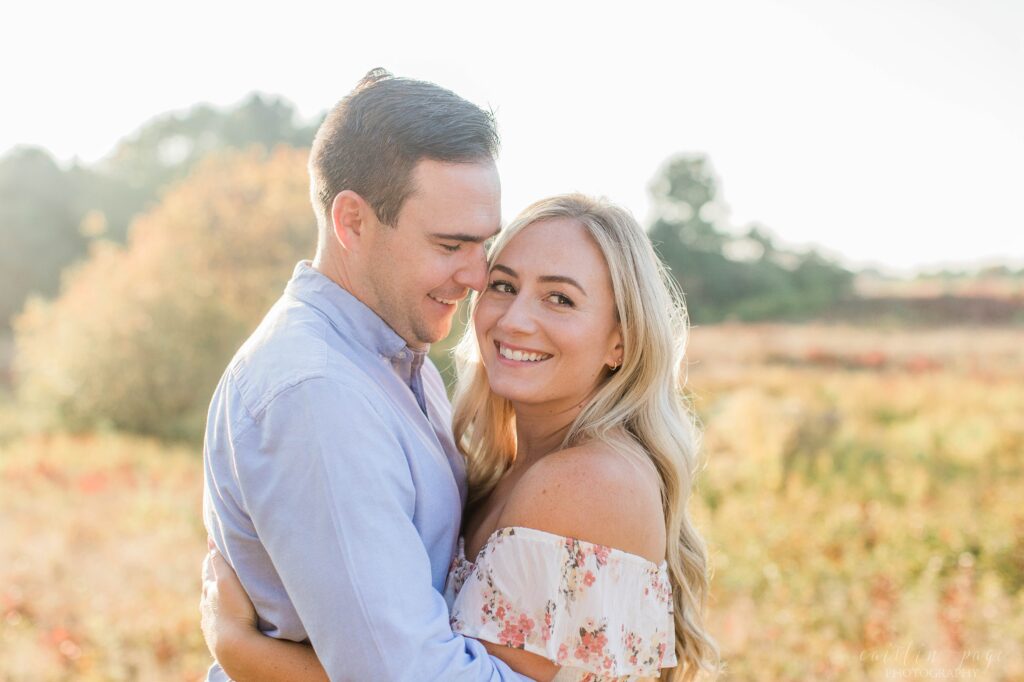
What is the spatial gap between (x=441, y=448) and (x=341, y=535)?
0.70 metres

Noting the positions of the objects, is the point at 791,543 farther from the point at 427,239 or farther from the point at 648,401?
the point at 427,239

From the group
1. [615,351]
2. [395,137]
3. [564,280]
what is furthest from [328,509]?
[615,351]

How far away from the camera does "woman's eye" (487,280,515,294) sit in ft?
9.00

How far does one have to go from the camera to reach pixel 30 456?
14.5 metres

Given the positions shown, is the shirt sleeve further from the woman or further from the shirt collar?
the shirt collar

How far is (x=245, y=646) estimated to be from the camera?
2.11m

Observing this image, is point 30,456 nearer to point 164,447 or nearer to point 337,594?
point 164,447

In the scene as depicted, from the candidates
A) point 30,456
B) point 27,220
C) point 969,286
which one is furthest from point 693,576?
point 27,220

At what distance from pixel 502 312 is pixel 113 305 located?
761 inches

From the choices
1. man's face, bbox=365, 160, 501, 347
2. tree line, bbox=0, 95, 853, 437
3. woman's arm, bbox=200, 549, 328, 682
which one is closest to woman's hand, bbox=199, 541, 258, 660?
woman's arm, bbox=200, 549, 328, 682

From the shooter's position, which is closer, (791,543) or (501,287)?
(501,287)

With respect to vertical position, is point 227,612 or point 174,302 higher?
point 227,612

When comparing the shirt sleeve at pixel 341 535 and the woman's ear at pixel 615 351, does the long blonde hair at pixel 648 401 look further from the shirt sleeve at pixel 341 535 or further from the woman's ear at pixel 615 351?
the shirt sleeve at pixel 341 535

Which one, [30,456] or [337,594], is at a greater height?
[337,594]
